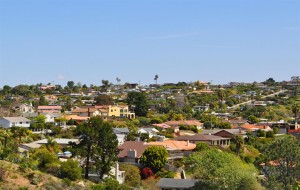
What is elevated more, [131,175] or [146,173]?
[131,175]

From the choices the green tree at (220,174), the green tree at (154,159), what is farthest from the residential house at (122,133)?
the green tree at (220,174)

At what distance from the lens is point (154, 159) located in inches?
1911

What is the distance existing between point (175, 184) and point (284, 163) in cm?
1000

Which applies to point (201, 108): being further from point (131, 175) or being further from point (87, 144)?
point (87, 144)

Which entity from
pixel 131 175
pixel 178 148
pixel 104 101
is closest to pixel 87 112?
pixel 104 101

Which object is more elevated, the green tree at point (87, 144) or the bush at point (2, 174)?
the green tree at point (87, 144)

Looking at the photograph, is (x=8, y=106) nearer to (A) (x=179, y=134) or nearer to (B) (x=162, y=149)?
(A) (x=179, y=134)

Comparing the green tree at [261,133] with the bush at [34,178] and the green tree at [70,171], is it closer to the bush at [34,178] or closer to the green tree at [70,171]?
the green tree at [70,171]

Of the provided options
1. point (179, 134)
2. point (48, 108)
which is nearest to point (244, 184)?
point (179, 134)

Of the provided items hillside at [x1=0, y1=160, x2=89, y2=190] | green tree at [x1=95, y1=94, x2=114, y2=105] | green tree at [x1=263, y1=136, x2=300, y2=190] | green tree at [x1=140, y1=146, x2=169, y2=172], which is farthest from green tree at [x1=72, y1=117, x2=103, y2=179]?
green tree at [x1=95, y1=94, x2=114, y2=105]

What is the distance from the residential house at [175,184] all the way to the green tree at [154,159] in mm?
4484

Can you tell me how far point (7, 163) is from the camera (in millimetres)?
39562

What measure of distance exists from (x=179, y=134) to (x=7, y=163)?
39.1 metres

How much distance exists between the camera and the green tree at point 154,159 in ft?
159
